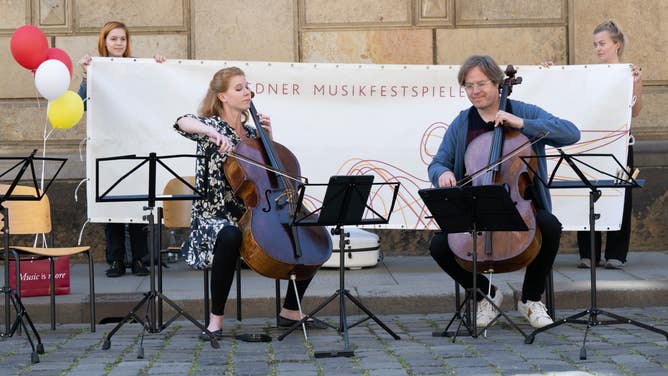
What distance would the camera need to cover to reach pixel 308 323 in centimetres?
666

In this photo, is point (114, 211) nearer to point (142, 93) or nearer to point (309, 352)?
point (142, 93)

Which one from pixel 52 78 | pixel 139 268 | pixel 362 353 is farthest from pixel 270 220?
pixel 139 268

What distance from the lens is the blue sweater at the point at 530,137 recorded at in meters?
6.35

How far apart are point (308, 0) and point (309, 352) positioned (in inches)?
187

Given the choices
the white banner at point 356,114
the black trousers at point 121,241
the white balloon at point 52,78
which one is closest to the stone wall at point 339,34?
the white banner at point 356,114

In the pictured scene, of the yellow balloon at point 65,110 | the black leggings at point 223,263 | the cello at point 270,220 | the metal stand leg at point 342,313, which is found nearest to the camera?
the metal stand leg at point 342,313

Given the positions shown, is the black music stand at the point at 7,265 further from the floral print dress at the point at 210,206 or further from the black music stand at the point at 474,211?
the black music stand at the point at 474,211

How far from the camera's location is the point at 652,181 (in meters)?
9.71

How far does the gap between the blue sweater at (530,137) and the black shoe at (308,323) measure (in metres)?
1.06

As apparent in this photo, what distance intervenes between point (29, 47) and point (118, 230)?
1.58m

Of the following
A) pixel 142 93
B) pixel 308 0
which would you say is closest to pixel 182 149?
pixel 142 93

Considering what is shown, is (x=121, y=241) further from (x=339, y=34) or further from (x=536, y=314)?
(x=536, y=314)

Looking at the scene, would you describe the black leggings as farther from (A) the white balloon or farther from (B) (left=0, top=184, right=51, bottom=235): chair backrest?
(A) the white balloon

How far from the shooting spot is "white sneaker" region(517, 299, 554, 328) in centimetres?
641
